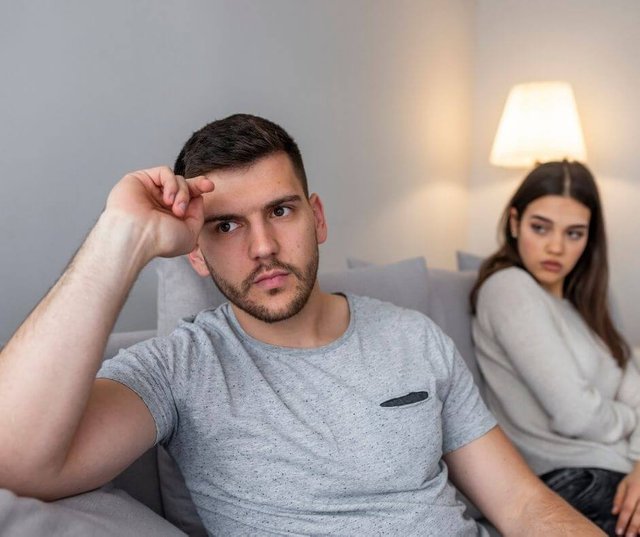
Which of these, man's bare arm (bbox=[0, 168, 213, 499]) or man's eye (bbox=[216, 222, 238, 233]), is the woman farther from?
man's bare arm (bbox=[0, 168, 213, 499])

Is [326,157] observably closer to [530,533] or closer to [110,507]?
[530,533]

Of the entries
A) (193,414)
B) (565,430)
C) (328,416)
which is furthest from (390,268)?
(193,414)

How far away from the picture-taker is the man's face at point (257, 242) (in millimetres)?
1103

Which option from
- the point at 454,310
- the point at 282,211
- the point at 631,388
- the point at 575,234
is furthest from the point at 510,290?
the point at 282,211

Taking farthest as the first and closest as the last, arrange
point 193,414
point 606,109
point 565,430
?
point 606,109, point 565,430, point 193,414

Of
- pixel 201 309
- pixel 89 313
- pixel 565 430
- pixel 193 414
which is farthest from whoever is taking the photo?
pixel 565 430

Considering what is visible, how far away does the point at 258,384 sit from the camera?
108 cm

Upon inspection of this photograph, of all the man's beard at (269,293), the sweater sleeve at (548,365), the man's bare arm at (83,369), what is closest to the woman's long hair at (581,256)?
the sweater sleeve at (548,365)

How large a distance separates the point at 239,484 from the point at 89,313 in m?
0.36

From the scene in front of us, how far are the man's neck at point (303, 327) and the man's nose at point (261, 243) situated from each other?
0.12 m

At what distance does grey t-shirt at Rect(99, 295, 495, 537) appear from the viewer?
3.36 ft

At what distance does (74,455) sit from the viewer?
0.84 metres

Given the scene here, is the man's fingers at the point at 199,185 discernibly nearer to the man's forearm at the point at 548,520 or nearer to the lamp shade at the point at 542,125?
the man's forearm at the point at 548,520

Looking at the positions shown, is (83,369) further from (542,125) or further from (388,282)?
(542,125)
